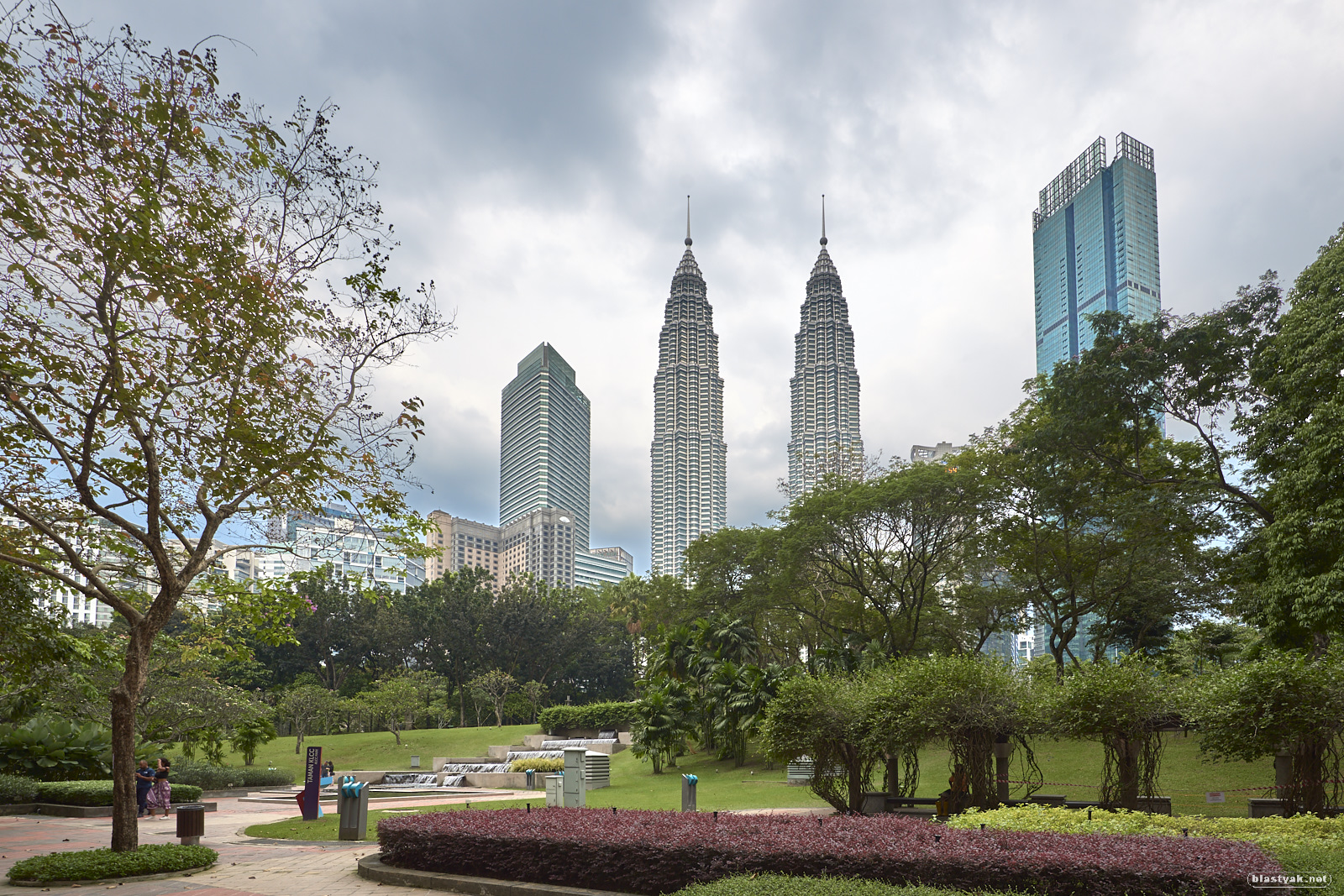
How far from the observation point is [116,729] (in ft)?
37.1

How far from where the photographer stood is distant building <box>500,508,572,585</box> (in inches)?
5906

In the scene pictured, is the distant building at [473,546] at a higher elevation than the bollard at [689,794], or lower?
higher

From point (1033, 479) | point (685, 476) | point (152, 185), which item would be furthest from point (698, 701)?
point (685, 476)

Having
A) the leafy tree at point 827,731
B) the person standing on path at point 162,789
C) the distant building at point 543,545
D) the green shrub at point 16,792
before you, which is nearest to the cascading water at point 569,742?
the person standing on path at point 162,789

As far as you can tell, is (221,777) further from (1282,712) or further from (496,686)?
(1282,712)

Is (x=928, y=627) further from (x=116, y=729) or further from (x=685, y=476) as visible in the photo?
(x=685, y=476)

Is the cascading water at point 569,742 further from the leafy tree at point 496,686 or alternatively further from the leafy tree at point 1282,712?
the leafy tree at point 1282,712

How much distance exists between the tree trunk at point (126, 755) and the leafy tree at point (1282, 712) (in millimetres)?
15767

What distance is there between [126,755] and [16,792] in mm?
12618

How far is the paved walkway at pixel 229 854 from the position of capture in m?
10.2

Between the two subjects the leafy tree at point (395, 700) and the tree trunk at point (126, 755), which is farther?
the leafy tree at point (395, 700)

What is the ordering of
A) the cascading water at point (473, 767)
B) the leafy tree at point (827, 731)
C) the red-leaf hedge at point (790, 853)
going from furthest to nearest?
the cascading water at point (473, 767) < the leafy tree at point (827, 731) < the red-leaf hedge at point (790, 853)

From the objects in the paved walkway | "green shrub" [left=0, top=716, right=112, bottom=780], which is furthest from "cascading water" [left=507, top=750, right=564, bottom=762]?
"green shrub" [left=0, top=716, right=112, bottom=780]

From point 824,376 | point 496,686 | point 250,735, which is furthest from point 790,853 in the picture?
point 824,376
